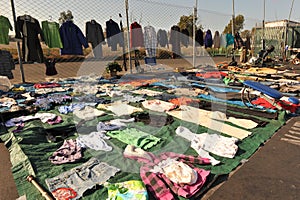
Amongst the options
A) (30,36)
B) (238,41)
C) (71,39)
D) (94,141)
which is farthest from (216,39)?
(94,141)

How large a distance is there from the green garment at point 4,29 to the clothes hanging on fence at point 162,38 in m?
5.38

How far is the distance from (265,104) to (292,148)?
1737 mm

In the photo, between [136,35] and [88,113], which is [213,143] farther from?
[136,35]

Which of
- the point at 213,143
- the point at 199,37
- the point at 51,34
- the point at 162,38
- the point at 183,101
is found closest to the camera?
Answer: the point at 213,143

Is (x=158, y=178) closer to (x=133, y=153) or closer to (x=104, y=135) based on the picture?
(x=133, y=153)

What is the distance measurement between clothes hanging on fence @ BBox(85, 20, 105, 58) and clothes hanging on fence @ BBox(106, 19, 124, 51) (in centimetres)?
25

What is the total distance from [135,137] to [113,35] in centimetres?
590

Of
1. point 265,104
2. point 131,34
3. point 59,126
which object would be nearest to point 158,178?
point 59,126

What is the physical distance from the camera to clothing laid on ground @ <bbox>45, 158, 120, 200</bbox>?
1998 millimetres

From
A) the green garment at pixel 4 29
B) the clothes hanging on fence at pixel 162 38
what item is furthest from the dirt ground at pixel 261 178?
the clothes hanging on fence at pixel 162 38

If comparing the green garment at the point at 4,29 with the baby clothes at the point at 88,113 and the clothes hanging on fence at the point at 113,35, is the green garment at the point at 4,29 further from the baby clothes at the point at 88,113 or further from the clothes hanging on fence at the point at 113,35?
the baby clothes at the point at 88,113

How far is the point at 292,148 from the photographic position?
2.69 meters

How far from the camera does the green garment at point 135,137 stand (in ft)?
9.40

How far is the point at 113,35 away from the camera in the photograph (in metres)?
8.00
